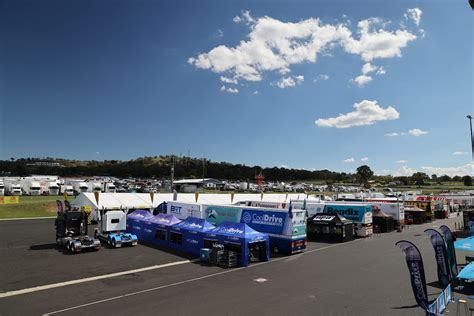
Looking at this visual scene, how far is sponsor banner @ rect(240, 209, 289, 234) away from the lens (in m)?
21.4

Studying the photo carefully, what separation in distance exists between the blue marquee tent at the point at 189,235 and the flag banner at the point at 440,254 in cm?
1221

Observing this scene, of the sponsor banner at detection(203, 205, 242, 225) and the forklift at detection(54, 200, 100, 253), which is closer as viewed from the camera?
the forklift at detection(54, 200, 100, 253)

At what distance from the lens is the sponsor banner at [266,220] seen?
2138 centimetres

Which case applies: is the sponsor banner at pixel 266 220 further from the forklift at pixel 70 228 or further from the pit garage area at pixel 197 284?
the forklift at pixel 70 228

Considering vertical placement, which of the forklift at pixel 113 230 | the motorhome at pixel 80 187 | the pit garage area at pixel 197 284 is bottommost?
the pit garage area at pixel 197 284

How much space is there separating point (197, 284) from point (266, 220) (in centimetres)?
977

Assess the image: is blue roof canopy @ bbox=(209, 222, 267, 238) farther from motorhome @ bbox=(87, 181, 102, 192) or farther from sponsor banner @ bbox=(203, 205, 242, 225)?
motorhome @ bbox=(87, 181, 102, 192)

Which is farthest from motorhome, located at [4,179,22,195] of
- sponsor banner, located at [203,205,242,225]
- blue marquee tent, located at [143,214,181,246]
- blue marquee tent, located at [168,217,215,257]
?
blue marquee tent, located at [168,217,215,257]

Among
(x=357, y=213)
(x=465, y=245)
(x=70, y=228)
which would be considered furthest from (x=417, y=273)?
(x=70, y=228)

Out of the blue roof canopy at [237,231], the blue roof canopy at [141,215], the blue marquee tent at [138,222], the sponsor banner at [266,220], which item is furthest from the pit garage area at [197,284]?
the blue roof canopy at [141,215]

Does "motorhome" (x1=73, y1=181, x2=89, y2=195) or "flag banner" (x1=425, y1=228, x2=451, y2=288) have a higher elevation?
"motorhome" (x1=73, y1=181, x2=89, y2=195)

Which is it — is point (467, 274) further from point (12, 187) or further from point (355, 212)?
point (12, 187)

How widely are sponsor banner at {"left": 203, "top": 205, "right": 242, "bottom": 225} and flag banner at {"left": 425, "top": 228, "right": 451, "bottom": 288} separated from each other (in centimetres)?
1465

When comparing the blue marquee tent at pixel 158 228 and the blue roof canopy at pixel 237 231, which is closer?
the blue roof canopy at pixel 237 231
